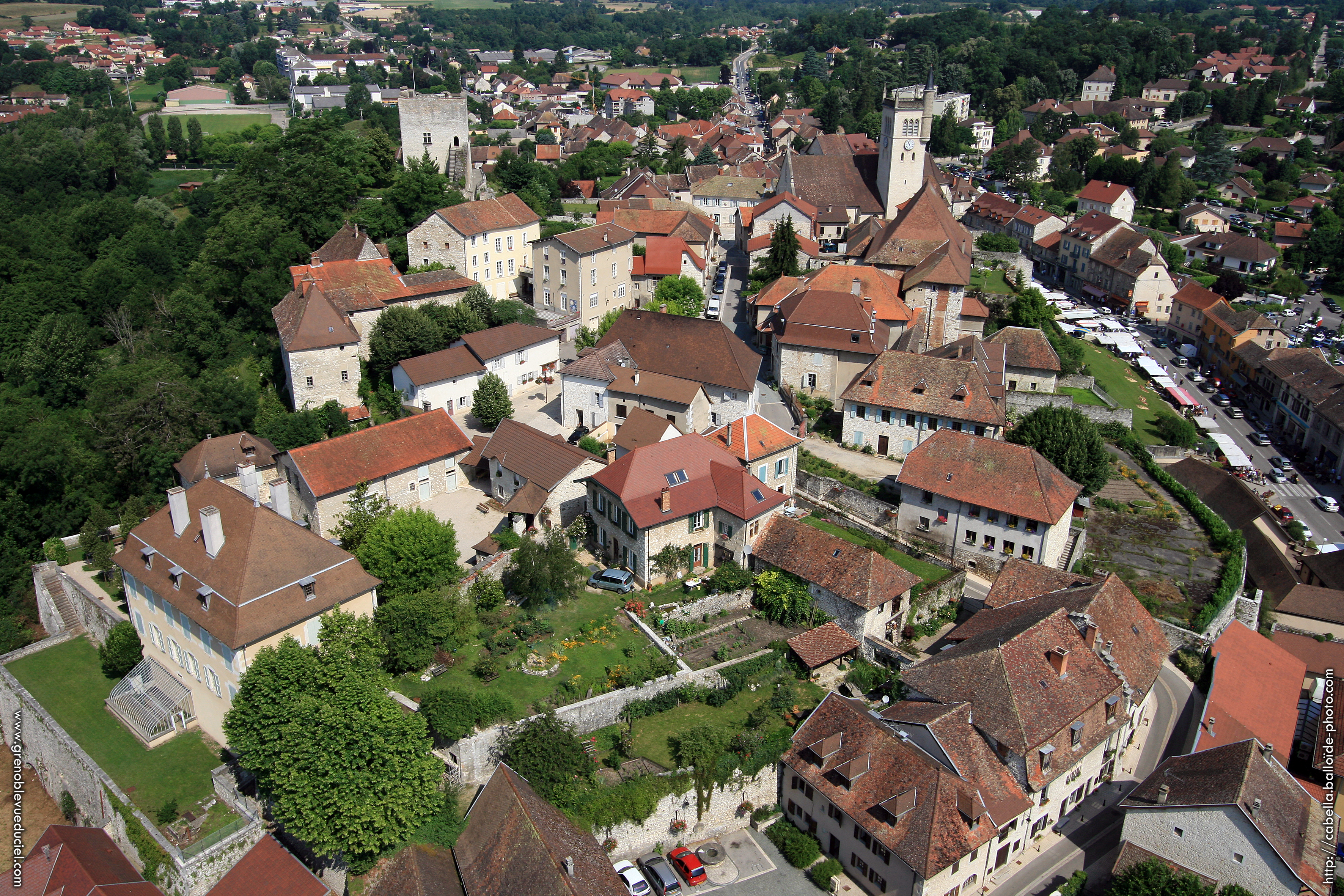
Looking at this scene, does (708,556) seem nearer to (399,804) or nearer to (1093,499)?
(399,804)

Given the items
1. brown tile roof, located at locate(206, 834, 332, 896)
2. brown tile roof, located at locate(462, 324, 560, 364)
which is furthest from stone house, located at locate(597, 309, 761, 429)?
brown tile roof, located at locate(206, 834, 332, 896)

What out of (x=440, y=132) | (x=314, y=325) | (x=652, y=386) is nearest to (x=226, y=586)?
(x=314, y=325)

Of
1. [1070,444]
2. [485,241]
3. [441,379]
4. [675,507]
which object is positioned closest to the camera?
[675,507]

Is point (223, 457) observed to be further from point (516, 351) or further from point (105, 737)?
point (516, 351)

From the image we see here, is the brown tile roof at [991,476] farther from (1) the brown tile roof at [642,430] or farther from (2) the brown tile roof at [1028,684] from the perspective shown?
(1) the brown tile roof at [642,430]

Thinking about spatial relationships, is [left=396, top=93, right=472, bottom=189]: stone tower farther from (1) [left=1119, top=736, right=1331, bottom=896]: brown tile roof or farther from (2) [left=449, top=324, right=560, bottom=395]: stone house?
(1) [left=1119, top=736, right=1331, bottom=896]: brown tile roof

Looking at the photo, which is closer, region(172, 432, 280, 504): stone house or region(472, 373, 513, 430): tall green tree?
region(172, 432, 280, 504): stone house
